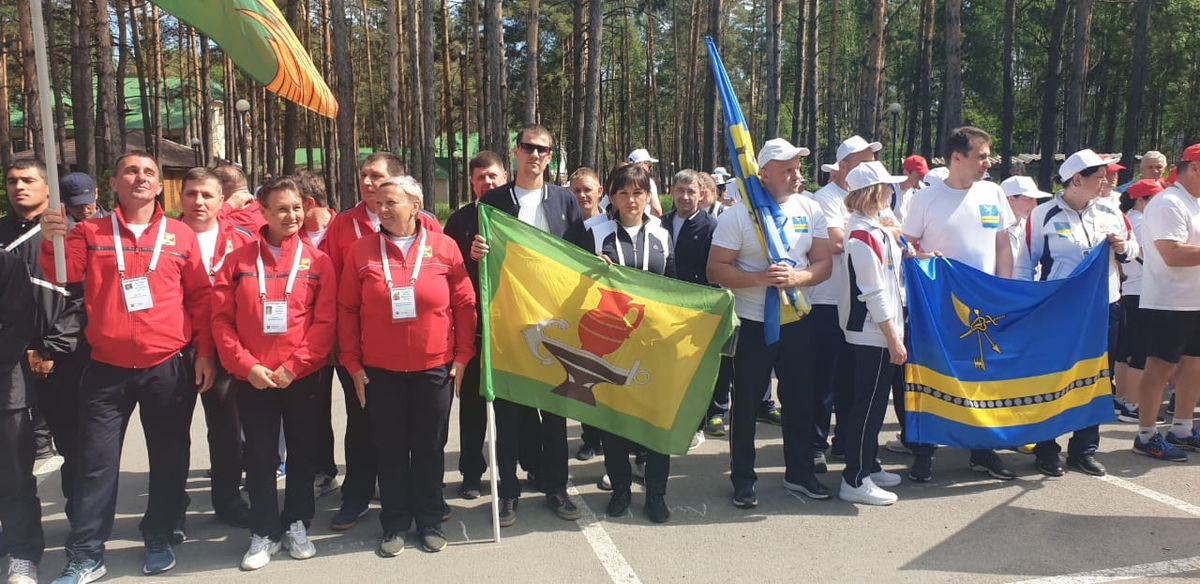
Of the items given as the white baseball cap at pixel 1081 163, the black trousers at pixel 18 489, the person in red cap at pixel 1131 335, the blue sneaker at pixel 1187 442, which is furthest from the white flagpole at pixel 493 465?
the person in red cap at pixel 1131 335

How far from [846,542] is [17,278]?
434 cm

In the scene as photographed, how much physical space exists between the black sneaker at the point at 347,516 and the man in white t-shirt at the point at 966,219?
3509 millimetres

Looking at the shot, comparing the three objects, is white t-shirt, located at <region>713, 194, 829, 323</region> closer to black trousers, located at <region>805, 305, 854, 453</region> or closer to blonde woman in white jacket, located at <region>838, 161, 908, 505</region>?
blonde woman in white jacket, located at <region>838, 161, 908, 505</region>

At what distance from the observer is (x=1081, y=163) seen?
18.6ft

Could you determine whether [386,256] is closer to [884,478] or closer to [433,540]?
[433,540]

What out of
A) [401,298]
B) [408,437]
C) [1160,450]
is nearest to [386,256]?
[401,298]

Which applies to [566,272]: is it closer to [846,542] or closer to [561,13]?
[846,542]

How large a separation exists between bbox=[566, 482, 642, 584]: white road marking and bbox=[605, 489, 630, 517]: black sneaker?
0.34ft

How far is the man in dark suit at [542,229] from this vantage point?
485 cm

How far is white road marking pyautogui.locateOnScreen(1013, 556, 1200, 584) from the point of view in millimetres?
3941

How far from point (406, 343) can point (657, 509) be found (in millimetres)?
1753

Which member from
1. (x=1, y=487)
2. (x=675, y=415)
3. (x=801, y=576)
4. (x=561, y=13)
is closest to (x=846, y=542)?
(x=801, y=576)

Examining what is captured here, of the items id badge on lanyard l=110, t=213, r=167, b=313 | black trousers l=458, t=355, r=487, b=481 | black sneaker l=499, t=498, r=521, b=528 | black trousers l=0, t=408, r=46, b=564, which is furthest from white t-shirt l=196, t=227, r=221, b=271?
black sneaker l=499, t=498, r=521, b=528

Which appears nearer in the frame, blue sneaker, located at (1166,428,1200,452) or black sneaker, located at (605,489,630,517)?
black sneaker, located at (605,489,630,517)
